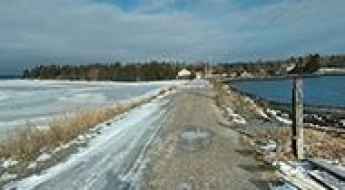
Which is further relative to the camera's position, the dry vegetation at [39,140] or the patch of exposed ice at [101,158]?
the dry vegetation at [39,140]

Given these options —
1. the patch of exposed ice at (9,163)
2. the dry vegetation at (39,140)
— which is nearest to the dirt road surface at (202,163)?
the dry vegetation at (39,140)

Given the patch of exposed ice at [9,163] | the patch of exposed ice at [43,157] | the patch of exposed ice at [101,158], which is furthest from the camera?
the patch of exposed ice at [43,157]

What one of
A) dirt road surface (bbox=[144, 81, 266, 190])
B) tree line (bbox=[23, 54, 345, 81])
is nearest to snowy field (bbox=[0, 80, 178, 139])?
dirt road surface (bbox=[144, 81, 266, 190])

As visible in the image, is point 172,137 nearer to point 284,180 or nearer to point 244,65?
point 284,180

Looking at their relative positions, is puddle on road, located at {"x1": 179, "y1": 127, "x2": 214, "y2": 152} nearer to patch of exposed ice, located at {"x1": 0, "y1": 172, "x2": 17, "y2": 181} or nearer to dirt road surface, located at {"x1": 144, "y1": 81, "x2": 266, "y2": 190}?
dirt road surface, located at {"x1": 144, "y1": 81, "x2": 266, "y2": 190}

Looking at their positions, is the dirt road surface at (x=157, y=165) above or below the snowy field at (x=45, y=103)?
above

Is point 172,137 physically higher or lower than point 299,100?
lower

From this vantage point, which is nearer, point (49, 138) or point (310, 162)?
point (310, 162)

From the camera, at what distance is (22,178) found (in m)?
8.08

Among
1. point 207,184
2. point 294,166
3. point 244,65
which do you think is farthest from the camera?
point 244,65

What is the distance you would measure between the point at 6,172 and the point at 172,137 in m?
5.72

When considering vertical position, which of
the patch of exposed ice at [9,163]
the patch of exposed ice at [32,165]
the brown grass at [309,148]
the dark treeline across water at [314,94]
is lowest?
the dark treeline across water at [314,94]

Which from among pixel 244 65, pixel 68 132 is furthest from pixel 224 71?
pixel 68 132

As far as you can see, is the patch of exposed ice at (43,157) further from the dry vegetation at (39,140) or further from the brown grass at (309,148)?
the brown grass at (309,148)
